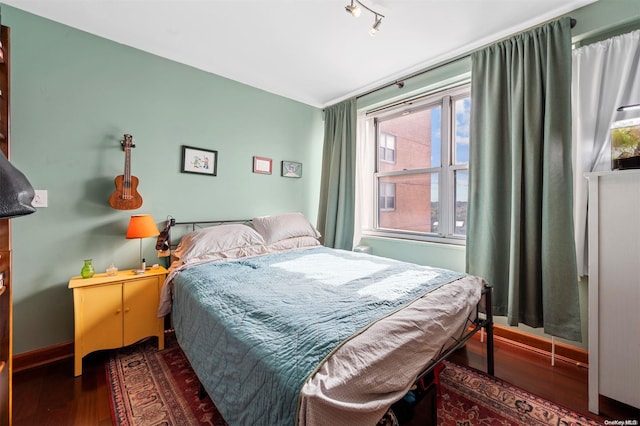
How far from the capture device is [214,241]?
249 centimetres

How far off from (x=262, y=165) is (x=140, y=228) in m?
1.51

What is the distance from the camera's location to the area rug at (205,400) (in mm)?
1505

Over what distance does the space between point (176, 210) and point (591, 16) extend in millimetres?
3684

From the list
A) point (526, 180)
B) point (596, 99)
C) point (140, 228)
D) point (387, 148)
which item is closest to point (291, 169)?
point (387, 148)

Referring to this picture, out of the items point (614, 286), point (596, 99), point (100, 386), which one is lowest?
point (100, 386)

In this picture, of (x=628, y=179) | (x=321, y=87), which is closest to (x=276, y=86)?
(x=321, y=87)

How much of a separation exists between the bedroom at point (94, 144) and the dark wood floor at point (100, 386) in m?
0.38

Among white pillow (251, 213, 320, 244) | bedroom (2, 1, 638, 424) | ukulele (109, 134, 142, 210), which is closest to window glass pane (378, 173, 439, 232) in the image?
bedroom (2, 1, 638, 424)

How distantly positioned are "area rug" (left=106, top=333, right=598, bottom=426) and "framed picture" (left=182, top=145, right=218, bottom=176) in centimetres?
173

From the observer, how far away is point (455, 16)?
83.4 inches

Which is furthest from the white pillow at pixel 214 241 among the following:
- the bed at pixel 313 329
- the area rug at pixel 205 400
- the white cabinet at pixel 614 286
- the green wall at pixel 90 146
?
the white cabinet at pixel 614 286

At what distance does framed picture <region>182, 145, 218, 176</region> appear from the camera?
2730 mm

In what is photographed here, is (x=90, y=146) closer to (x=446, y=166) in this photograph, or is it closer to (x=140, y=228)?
(x=140, y=228)

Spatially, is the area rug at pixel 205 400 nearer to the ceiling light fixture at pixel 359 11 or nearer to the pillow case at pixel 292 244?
the pillow case at pixel 292 244
